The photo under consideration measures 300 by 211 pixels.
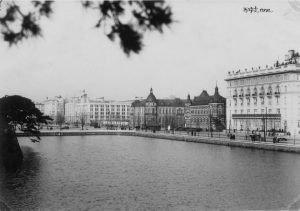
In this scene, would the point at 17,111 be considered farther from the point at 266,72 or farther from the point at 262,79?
the point at 262,79

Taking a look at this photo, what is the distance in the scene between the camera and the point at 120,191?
43.3 ft

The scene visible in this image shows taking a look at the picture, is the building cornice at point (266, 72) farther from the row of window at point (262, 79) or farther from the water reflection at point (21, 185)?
the water reflection at point (21, 185)

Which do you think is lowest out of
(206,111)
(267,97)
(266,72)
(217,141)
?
(217,141)

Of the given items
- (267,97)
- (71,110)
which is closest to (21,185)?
(267,97)

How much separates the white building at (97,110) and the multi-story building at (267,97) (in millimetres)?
46510

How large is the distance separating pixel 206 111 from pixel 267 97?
20.8m

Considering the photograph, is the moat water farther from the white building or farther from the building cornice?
the white building

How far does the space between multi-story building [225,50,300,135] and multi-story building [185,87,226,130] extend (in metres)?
6.15

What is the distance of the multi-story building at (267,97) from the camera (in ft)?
130

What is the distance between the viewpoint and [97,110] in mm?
96812

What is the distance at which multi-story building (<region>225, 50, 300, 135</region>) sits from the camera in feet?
130

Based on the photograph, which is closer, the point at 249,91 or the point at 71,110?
the point at 249,91

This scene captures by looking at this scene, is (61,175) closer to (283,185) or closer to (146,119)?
(283,185)

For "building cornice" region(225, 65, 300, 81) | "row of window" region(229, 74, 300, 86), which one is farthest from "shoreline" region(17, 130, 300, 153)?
"building cornice" region(225, 65, 300, 81)
